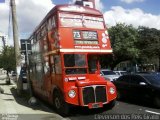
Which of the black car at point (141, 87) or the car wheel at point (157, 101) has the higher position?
the black car at point (141, 87)

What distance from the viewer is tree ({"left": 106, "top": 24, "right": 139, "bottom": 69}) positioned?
59.9m

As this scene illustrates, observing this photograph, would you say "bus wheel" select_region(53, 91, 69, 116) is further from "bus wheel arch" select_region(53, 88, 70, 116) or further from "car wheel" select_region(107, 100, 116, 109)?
"car wheel" select_region(107, 100, 116, 109)

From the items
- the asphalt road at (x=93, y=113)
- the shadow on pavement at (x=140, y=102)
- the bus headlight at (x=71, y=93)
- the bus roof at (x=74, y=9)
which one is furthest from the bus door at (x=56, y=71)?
the shadow on pavement at (x=140, y=102)

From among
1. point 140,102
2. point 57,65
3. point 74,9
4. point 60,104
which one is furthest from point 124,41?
point 60,104

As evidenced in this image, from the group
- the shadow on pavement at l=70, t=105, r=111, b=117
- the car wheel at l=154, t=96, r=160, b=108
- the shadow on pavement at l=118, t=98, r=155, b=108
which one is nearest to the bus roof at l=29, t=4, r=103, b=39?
the shadow on pavement at l=70, t=105, r=111, b=117

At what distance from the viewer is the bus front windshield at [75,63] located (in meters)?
13.5

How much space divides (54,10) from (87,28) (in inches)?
61.5

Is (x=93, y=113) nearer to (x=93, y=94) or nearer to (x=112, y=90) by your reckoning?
(x=93, y=94)

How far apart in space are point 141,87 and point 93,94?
10.8 ft

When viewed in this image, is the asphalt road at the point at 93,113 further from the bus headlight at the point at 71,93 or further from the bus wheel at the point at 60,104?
the bus headlight at the point at 71,93

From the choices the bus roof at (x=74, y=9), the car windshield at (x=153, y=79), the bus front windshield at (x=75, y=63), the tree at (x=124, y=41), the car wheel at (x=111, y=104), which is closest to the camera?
the bus front windshield at (x=75, y=63)

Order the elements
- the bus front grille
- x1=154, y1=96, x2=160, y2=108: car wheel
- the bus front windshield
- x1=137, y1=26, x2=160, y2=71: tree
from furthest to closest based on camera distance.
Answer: x1=137, y1=26, x2=160, y2=71: tree → x1=154, y1=96, x2=160, y2=108: car wheel → the bus front windshield → the bus front grille

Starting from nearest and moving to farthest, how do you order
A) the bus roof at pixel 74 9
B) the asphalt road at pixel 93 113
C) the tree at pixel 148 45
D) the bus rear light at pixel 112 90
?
the asphalt road at pixel 93 113 → the bus rear light at pixel 112 90 → the bus roof at pixel 74 9 → the tree at pixel 148 45

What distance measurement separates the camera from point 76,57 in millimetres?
13727
